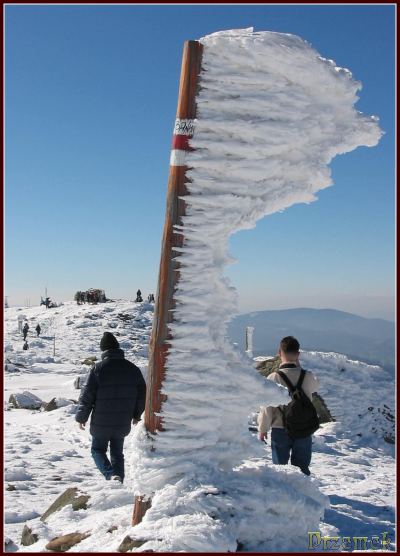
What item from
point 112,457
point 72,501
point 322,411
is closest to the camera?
point 72,501

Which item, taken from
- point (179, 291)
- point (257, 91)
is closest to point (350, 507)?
point (179, 291)

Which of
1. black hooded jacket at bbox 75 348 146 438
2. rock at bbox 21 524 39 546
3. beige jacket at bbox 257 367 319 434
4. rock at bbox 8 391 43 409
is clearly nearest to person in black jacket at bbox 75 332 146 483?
black hooded jacket at bbox 75 348 146 438

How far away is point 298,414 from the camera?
4.62m

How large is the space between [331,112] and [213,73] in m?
0.98

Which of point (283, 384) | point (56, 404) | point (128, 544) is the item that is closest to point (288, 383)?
point (283, 384)

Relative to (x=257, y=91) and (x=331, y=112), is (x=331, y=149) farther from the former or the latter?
(x=257, y=91)

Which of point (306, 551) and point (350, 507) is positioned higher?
point (306, 551)

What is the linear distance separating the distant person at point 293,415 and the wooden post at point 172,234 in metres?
1.27

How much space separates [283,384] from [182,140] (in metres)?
2.40

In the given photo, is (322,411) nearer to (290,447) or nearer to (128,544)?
(290,447)

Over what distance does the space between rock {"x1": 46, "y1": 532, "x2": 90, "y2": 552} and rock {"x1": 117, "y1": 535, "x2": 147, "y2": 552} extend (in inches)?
30.4

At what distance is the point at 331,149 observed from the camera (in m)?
3.98

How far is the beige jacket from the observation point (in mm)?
4734

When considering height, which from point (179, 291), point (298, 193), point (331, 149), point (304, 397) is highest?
point (331, 149)
